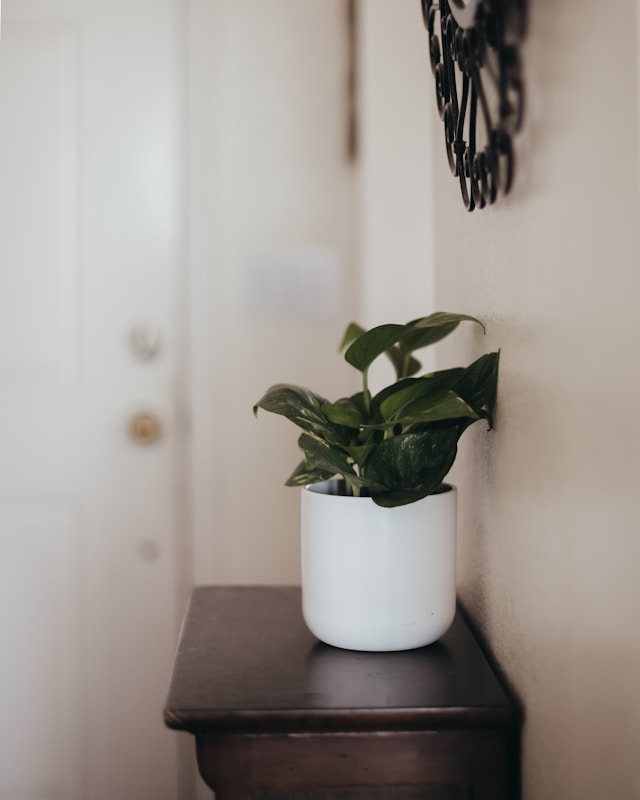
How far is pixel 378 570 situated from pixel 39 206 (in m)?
1.30

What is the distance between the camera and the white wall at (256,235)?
180 centimetres

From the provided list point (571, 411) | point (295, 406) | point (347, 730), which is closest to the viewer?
point (571, 411)

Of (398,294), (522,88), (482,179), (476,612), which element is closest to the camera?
(522,88)

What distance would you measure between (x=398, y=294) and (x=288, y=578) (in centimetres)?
66

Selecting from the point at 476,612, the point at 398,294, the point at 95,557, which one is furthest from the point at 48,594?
the point at 476,612

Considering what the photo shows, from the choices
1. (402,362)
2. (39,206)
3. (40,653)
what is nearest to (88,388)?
(39,206)

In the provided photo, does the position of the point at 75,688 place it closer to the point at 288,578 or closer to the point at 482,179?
the point at 288,578

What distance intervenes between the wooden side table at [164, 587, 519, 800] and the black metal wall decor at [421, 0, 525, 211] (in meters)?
0.48

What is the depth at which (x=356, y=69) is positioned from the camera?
1778mm

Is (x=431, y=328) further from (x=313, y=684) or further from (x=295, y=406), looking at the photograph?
(x=313, y=684)

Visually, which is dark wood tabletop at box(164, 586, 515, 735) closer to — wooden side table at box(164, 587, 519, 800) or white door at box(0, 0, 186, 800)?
wooden side table at box(164, 587, 519, 800)

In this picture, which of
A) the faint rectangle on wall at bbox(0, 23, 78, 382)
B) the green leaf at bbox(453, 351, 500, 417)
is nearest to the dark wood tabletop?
the green leaf at bbox(453, 351, 500, 417)

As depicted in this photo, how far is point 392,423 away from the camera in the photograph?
82 cm

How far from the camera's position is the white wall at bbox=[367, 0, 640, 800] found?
0.55 metres
